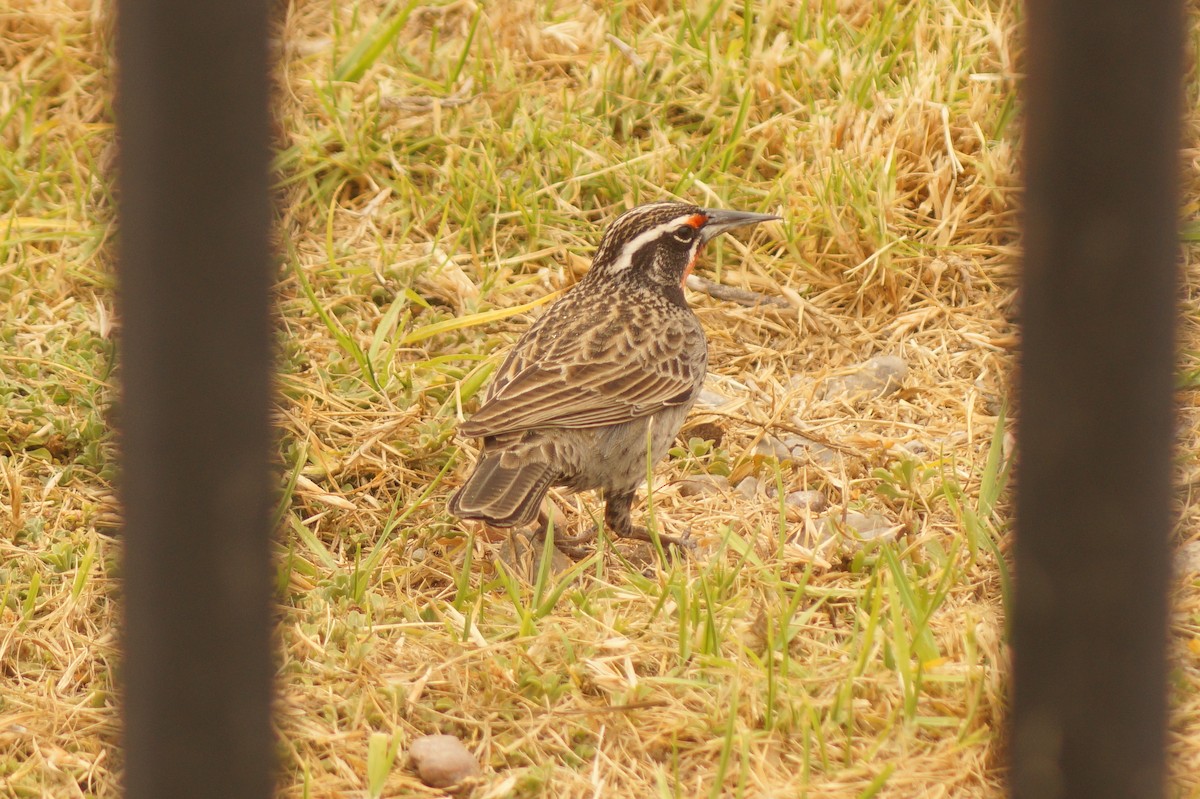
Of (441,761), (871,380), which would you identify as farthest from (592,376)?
(441,761)

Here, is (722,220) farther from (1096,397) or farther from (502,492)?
(1096,397)

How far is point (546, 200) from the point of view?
644 cm

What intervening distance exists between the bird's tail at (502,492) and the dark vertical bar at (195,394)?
2.86m

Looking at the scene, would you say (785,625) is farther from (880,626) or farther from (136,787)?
(136,787)

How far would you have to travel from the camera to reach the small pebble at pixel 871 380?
5.55m

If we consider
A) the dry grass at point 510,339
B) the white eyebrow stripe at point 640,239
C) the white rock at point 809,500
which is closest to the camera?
the dry grass at point 510,339

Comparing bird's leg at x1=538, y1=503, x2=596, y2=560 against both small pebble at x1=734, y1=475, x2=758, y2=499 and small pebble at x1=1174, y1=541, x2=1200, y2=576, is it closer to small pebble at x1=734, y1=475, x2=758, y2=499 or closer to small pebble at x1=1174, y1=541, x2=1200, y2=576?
small pebble at x1=734, y1=475, x2=758, y2=499

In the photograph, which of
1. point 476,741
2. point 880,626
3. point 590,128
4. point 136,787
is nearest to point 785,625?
point 880,626

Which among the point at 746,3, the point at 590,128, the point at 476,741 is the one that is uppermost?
the point at 746,3

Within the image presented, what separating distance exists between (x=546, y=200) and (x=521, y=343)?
4.93 ft

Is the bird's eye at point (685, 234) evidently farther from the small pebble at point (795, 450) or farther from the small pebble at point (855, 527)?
the small pebble at point (855, 527)

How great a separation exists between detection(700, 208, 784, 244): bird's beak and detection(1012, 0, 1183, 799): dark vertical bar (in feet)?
13.7

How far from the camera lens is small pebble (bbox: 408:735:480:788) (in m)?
3.20

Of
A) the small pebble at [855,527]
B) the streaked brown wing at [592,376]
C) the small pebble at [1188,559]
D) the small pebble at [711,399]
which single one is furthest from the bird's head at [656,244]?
the small pebble at [1188,559]
